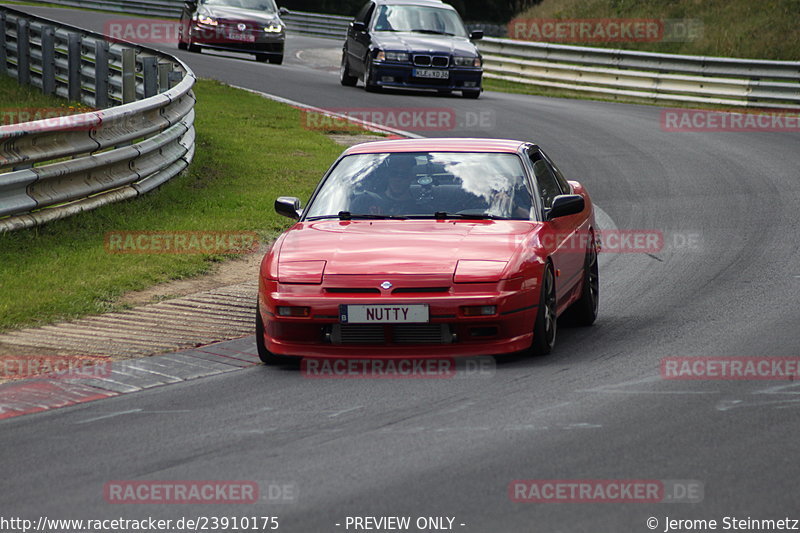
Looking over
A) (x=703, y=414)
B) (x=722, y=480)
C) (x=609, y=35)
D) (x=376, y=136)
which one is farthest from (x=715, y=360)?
(x=609, y=35)

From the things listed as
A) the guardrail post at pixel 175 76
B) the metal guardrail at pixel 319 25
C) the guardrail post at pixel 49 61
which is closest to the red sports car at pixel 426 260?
the guardrail post at pixel 175 76

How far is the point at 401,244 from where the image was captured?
26.4 ft

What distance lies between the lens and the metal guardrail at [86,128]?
1098 cm

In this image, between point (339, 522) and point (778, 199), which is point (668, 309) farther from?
point (778, 199)

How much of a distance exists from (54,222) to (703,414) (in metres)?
6.84

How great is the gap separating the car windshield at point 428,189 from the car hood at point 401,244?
0.14m

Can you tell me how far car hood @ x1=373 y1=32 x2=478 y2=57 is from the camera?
80.5 feet

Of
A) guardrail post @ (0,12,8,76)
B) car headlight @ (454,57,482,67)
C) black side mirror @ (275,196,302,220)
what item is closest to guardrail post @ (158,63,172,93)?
guardrail post @ (0,12,8,76)

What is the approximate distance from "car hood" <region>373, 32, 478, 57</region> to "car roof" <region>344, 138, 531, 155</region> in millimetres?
15398

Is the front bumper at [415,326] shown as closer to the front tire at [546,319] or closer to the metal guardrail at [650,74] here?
the front tire at [546,319]

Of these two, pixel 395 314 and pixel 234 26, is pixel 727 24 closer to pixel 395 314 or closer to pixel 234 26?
pixel 234 26

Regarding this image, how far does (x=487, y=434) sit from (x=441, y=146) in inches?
134

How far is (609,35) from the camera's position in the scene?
114 ft

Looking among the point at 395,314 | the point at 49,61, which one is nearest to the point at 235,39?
the point at 49,61
